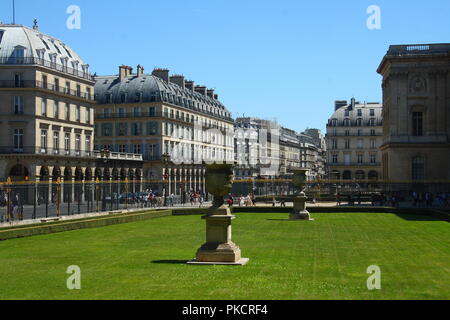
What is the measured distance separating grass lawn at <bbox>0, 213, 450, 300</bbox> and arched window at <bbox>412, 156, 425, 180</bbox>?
143 ft

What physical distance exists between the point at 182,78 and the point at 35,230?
86.9 m

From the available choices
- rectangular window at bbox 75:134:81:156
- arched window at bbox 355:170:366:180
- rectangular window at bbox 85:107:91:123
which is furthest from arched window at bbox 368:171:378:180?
rectangular window at bbox 75:134:81:156

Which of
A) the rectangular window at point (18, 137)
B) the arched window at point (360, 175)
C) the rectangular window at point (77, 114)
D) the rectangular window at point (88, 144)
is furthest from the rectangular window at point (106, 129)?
the arched window at point (360, 175)

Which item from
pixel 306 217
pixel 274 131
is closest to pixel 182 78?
pixel 274 131

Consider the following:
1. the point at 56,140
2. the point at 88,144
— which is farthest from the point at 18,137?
the point at 88,144

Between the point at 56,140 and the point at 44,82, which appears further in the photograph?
the point at 56,140

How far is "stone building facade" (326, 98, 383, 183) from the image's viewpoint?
138375 millimetres

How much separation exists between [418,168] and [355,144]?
6365 cm

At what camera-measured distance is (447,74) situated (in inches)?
2953

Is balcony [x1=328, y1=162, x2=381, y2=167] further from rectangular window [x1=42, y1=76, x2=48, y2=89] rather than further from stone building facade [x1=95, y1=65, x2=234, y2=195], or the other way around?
rectangular window [x1=42, y1=76, x2=48, y2=89]

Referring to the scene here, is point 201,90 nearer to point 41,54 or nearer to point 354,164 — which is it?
point 354,164

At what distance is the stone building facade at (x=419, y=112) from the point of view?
2955 inches

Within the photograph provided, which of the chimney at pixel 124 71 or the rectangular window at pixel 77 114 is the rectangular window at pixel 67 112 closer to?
the rectangular window at pixel 77 114

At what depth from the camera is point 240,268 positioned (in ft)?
65.5
